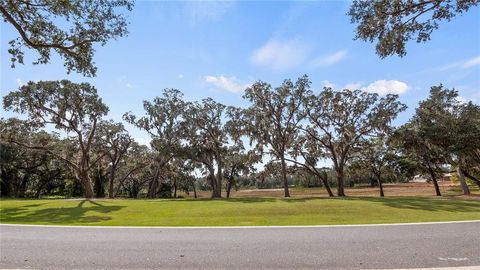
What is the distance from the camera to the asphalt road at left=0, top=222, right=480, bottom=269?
601 cm

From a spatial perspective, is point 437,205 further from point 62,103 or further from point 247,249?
point 62,103

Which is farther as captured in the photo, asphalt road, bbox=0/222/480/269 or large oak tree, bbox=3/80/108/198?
large oak tree, bbox=3/80/108/198

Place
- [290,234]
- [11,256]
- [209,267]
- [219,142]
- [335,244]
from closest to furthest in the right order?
[209,267], [11,256], [335,244], [290,234], [219,142]

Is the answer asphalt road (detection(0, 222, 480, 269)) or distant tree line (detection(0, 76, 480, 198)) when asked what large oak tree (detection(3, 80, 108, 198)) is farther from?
asphalt road (detection(0, 222, 480, 269))

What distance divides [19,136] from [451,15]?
3912 centimetres

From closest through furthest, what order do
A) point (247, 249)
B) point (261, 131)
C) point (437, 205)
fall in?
point (247, 249) < point (437, 205) < point (261, 131)

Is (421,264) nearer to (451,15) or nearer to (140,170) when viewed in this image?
(451,15)

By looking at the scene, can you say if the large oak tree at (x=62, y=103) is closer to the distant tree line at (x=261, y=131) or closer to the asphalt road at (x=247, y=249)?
the distant tree line at (x=261, y=131)

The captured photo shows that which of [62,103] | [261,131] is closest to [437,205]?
[261,131]

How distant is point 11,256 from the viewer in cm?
678

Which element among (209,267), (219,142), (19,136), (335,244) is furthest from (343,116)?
(19,136)

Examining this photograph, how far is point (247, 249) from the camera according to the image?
7.25 m

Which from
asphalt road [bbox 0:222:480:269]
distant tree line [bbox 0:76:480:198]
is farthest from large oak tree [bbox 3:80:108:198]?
asphalt road [bbox 0:222:480:269]

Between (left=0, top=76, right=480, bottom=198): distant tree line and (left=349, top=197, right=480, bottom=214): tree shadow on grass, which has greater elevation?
(left=0, top=76, right=480, bottom=198): distant tree line
